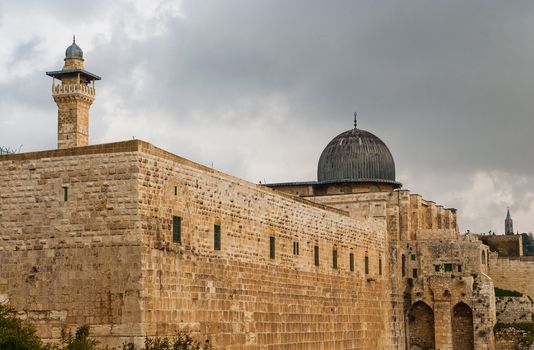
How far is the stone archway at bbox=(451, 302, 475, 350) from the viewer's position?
3834cm

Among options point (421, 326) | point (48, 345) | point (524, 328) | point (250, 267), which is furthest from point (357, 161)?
point (48, 345)

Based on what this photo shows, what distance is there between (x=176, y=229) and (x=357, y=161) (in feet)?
69.5

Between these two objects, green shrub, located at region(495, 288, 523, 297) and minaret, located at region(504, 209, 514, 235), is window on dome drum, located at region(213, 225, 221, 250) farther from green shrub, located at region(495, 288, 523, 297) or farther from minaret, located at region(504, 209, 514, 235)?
minaret, located at region(504, 209, 514, 235)

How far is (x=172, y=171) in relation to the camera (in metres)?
21.9

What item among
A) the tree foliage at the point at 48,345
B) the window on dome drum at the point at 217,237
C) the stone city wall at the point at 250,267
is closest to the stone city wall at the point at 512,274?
the stone city wall at the point at 250,267

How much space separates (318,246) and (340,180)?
1140cm

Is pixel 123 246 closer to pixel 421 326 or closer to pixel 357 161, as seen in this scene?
pixel 421 326

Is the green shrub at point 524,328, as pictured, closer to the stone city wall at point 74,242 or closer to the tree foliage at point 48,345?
the tree foliage at point 48,345

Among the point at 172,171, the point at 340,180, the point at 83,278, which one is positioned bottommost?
the point at 83,278

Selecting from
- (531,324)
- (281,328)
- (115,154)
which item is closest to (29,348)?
(115,154)

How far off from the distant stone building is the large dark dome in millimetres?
3104

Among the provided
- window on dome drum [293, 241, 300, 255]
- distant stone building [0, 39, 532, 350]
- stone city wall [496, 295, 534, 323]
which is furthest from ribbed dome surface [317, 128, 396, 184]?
window on dome drum [293, 241, 300, 255]

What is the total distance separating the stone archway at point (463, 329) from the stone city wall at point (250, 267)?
370cm

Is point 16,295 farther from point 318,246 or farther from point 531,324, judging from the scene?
point 531,324
